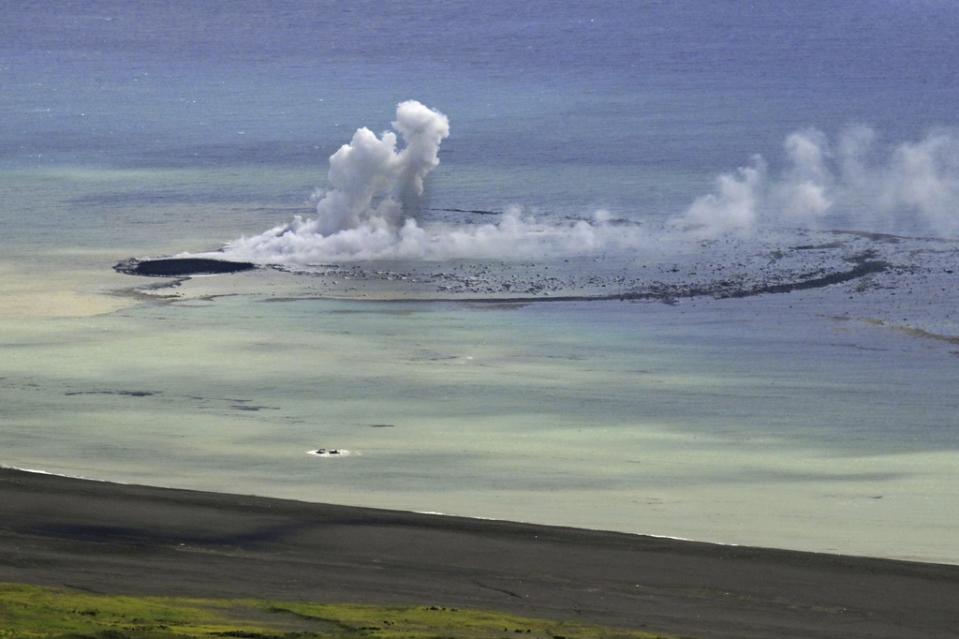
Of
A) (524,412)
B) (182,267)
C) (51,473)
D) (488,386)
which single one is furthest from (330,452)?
(182,267)

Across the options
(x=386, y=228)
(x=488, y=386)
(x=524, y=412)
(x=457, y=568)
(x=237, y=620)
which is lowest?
(x=237, y=620)

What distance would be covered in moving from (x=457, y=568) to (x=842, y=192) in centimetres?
6644

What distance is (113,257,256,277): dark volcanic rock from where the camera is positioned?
7819 centimetres

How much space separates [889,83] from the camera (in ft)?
627

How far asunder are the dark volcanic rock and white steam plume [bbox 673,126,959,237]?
20.0 metres

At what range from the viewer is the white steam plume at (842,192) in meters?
90.9

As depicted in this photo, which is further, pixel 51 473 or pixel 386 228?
pixel 386 228

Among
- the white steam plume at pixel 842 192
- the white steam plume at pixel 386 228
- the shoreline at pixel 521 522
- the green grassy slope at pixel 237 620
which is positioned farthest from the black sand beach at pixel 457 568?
the white steam plume at pixel 842 192

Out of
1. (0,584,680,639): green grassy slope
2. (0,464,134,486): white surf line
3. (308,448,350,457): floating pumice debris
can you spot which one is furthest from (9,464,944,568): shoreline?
(0,584,680,639): green grassy slope

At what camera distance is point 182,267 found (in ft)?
258

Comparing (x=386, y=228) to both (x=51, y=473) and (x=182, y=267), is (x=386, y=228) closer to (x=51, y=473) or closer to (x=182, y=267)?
(x=182, y=267)

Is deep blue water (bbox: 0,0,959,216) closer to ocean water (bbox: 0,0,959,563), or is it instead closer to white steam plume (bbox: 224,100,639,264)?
ocean water (bbox: 0,0,959,563)

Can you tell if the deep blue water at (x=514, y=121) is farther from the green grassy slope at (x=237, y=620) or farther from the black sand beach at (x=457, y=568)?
the green grassy slope at (x=237, y=620)

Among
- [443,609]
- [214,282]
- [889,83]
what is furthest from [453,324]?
[889,83]
